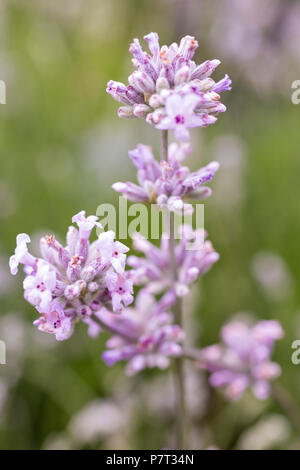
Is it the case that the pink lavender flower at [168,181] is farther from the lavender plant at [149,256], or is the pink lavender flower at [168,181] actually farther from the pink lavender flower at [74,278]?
the pink lavender flower at [74,278]

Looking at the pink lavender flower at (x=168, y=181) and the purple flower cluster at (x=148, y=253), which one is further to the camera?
the pink lavender flower at (x=168, y=181)

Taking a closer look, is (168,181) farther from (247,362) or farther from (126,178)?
(126,178)

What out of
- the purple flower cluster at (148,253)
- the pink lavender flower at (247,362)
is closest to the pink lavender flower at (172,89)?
the purple flower cluster at (148,253)

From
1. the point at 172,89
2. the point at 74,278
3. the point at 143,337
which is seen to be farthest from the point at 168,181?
the point at 143,337

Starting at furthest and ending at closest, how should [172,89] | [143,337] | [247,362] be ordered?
[247,362] < [143,337] < [172,89]

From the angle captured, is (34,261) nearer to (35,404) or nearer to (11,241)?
(35,404)
